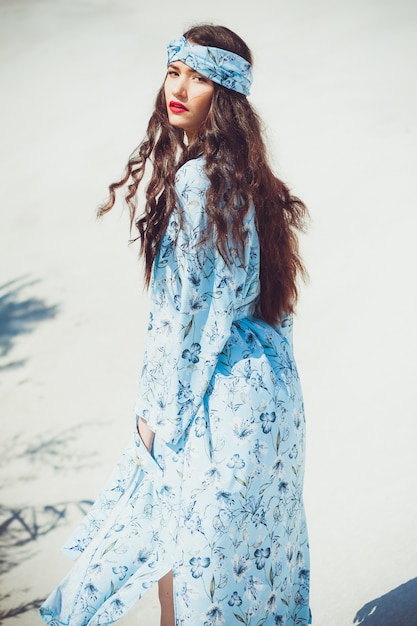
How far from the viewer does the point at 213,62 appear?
184 cm

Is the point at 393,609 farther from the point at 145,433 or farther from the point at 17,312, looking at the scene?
the point at 17,312

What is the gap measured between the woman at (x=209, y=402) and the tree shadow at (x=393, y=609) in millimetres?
574

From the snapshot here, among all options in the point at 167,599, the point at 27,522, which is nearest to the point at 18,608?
the point at 27,522

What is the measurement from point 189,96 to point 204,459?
942mm

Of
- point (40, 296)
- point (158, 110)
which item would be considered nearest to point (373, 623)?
point (158, 110)

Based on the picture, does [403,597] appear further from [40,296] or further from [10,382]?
[40,296]

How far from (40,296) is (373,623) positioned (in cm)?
376

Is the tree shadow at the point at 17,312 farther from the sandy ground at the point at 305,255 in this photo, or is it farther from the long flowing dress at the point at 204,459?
the long flowing dress at the point at 204,459

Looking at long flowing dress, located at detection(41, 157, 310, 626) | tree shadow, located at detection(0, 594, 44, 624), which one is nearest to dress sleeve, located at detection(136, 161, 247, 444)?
long flowing dress, located at detection(41, 157, 310, 626)

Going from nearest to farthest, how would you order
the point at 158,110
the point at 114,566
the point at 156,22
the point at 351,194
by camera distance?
1. the point at 114,566
2. the point at 158,110
3. the point at 351,194
4. the point at 156,22

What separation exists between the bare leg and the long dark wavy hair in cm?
74

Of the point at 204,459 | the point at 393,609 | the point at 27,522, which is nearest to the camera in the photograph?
the point at 204,459

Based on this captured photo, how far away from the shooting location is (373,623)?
238 centimetres

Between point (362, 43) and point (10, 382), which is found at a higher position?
point (362, 43)
